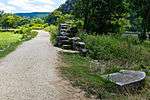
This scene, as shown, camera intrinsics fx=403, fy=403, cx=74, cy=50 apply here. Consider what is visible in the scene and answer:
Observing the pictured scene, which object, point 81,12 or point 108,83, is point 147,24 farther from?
point 108,83

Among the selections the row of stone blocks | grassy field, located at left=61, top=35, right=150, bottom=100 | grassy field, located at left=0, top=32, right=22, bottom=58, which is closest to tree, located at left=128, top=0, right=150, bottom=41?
the row of stone blocks

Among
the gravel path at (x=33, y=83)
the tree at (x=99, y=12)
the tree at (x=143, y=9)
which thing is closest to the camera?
the gravel path at (x=33, y=83)

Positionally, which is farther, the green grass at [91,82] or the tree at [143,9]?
the tree at [143,9]

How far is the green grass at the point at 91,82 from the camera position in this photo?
38.0 feet

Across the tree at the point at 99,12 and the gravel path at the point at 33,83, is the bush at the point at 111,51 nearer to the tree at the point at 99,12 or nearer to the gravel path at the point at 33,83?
the gravel path at the point at 33,83

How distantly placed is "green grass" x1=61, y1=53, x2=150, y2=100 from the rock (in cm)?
20

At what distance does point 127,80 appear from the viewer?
12875 millimetres

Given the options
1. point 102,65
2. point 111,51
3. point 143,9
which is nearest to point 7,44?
point 143,9

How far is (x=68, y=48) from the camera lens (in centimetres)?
2536

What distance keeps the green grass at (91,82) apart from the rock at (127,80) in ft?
0.66

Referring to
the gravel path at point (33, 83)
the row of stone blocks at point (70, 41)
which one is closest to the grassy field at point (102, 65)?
the row of stone blocks at point (70, 41)

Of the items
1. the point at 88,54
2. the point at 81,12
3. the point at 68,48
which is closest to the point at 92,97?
the point at 88,54

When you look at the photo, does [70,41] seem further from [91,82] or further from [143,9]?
[143,9]

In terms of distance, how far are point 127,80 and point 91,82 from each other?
121 cm
